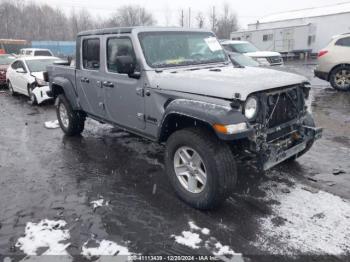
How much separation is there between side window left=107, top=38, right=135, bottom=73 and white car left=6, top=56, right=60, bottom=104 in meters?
5.52

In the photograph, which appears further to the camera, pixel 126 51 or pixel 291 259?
pixel 126 51

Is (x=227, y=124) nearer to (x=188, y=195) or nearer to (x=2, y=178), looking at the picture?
(x=188, y=195)

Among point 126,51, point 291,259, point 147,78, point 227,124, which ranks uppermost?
point 126,51

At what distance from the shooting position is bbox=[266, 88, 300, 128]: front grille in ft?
12.0

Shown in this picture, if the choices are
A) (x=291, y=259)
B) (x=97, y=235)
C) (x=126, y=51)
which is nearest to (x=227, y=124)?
(x=291, y=259)

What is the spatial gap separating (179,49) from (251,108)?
1.67m

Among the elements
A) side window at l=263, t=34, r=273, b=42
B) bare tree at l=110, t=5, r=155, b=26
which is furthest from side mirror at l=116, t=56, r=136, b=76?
bare tree at l=110, t=5, r=155, b=26

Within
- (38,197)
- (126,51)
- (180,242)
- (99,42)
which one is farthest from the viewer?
(99,42)

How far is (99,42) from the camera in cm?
510

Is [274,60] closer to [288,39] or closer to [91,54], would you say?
[91,54]

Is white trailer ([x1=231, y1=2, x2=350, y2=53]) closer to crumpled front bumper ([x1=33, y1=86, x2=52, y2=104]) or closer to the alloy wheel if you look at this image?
crumpled front bumper ([x1=33, y1=86, x2=52, y2=104])

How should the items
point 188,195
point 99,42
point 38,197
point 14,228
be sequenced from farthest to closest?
point 99,42 → point 38,197 → point 188,195 → point 14,228

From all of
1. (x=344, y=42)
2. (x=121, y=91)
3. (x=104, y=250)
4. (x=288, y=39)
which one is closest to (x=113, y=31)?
(x=121, y=91)

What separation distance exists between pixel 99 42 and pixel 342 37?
29.8 ft
